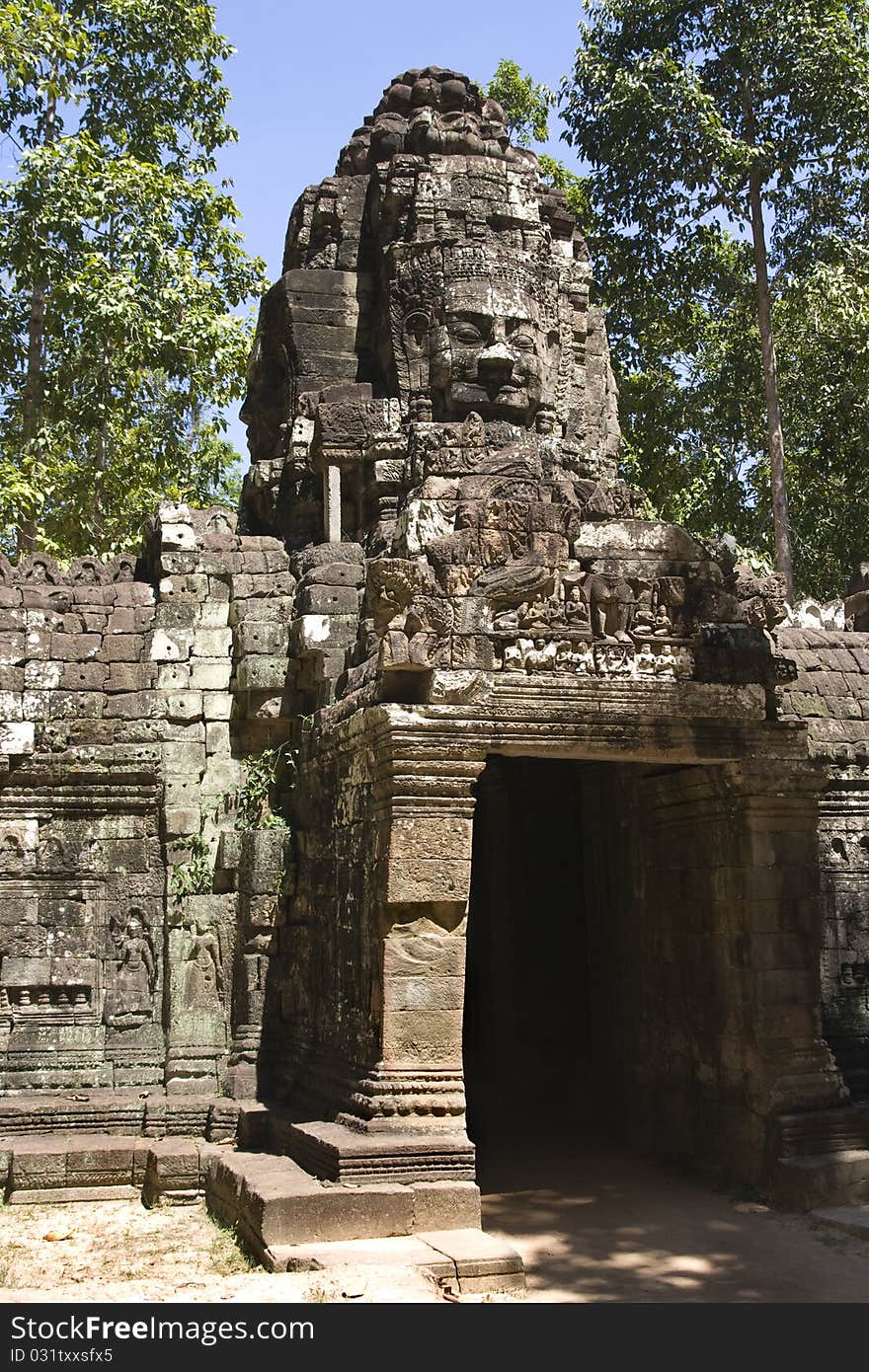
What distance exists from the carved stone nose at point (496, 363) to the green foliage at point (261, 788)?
3.55 meters

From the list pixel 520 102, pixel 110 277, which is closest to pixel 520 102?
pixel 520 102

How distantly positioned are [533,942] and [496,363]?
477 centimetres

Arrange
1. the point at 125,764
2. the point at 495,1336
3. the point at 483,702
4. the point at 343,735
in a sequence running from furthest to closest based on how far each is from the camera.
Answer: the point at 125,764 < the point at 343,735 < the point at 483,702 < the point at 495,1336

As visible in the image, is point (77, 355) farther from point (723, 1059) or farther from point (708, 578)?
point (723, 1059)

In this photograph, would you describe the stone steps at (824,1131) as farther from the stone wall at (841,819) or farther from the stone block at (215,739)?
the stone block at (215,739)

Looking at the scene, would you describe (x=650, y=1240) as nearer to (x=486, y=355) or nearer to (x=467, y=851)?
(x=467, y=851)

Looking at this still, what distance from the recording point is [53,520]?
20391 mm

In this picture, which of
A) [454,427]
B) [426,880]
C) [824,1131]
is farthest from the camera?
[454,427]

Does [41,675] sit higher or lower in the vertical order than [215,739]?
higher

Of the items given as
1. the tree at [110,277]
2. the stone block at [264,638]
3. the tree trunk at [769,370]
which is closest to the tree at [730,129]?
the tree trunk at [769,370]

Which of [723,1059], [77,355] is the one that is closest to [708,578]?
[723,1059]

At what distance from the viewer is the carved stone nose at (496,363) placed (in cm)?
1109

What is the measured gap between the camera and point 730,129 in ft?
67.4

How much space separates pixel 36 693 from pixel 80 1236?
376 centimetres
